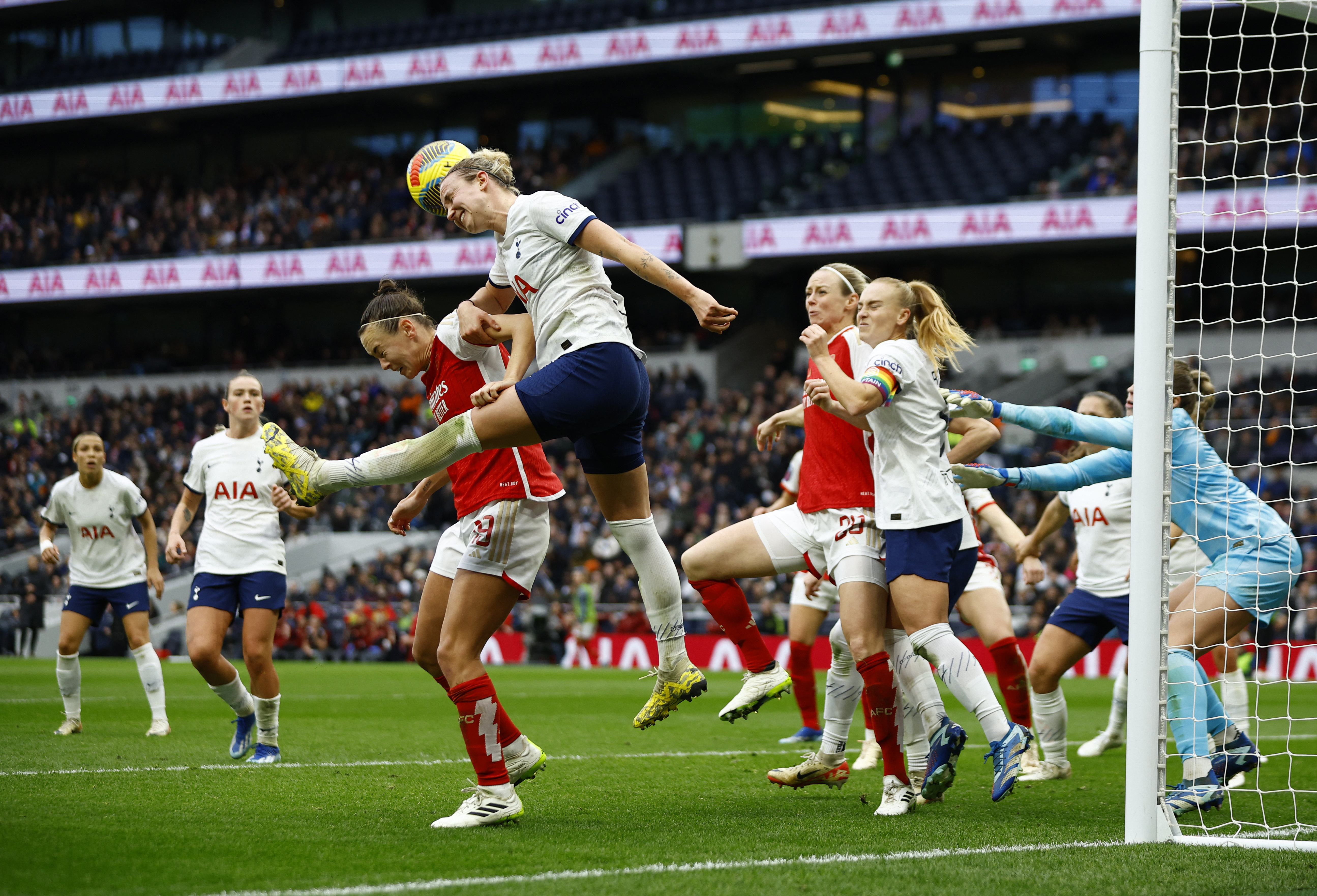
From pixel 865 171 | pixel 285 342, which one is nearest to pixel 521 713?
pixel 865 171

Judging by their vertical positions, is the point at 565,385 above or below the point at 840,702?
above

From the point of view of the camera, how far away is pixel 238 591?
8281 mm

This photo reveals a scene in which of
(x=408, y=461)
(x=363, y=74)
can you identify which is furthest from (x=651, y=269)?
(x=363, y=74)

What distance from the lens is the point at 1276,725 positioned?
11711 millimetres

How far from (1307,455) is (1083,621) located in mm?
15228

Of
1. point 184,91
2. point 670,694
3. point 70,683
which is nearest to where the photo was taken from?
point 670,694

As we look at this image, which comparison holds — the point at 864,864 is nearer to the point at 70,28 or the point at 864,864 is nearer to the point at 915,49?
the point at 915,49

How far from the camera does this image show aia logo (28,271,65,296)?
3481 centimetres

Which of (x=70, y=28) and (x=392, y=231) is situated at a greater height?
(x=70, y=28)

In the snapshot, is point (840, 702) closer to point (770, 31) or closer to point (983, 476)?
point (983, 476)

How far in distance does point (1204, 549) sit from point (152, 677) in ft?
24.5

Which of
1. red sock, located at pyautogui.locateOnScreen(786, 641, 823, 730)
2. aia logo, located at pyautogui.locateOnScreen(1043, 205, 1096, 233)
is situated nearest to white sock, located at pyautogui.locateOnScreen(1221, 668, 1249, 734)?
red sock, located at pyautogui.locateOnScreen(786, 641, 823, 730)

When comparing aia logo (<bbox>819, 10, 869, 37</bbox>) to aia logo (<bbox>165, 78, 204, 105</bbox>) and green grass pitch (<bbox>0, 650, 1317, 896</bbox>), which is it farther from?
green grass pitch (<bbox>0, 650, 1317, 896</bbox>)

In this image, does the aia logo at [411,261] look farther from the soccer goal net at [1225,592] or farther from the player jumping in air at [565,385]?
the player jumping in air at [565,385]
